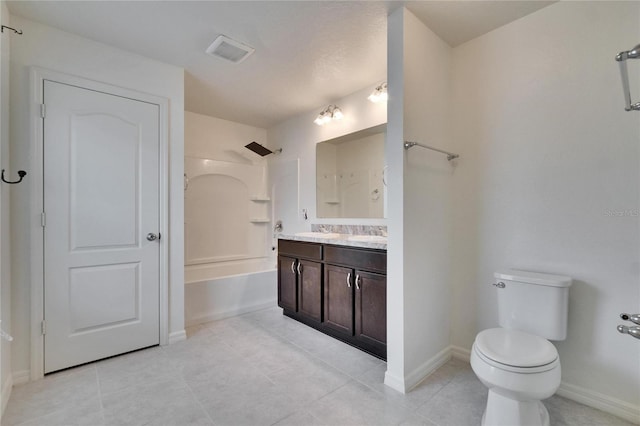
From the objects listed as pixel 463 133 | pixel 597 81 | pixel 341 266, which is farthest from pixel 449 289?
pixel 597 81

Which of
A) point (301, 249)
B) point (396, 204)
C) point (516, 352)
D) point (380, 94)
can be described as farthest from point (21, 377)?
point (380, 94)

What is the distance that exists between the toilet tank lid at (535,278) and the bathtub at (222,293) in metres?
2.43

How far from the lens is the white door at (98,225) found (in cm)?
205

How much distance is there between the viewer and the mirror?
2.95 meters

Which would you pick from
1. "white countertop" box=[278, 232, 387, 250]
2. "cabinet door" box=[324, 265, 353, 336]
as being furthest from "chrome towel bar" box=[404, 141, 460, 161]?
"cabinet door" box=[324, 265, 353, 336]

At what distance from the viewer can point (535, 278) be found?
1.73 metres

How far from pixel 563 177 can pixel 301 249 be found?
2058mm

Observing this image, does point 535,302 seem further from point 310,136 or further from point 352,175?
point 310,136

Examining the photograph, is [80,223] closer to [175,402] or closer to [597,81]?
[175,402]

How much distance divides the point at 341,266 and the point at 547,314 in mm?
1360

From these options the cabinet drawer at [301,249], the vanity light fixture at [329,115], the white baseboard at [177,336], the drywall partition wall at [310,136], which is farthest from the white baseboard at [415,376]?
the vanity light fixture at [329,115]

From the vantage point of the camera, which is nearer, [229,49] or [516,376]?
[516,376]

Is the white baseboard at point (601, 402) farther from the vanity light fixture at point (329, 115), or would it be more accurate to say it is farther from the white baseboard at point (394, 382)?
the vanity light fixture at point (329, 115)

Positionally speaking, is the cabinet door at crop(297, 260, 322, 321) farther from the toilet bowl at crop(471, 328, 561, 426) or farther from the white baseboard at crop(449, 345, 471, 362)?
the toilet bowl at crop(471, 328, 561, 426)
